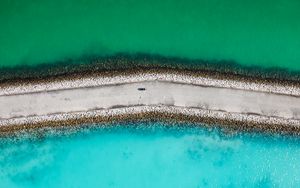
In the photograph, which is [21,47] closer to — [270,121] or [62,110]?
[62,110]

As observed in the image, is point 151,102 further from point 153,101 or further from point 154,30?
point 154,30

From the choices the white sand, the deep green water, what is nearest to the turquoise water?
the white sand

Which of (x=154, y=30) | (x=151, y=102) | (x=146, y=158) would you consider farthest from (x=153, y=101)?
(x=154, y=30)

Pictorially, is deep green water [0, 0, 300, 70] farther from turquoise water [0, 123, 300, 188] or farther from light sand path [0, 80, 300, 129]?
turquoise water [0, 123, 300, 188]

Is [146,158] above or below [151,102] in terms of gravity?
below

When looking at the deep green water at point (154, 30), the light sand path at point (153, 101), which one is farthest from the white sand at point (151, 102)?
the deep green water at point (154, 30)

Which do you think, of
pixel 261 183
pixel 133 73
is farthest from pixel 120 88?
pixel 261 183

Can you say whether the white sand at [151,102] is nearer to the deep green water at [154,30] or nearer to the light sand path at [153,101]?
the light sand path at [153,101]
